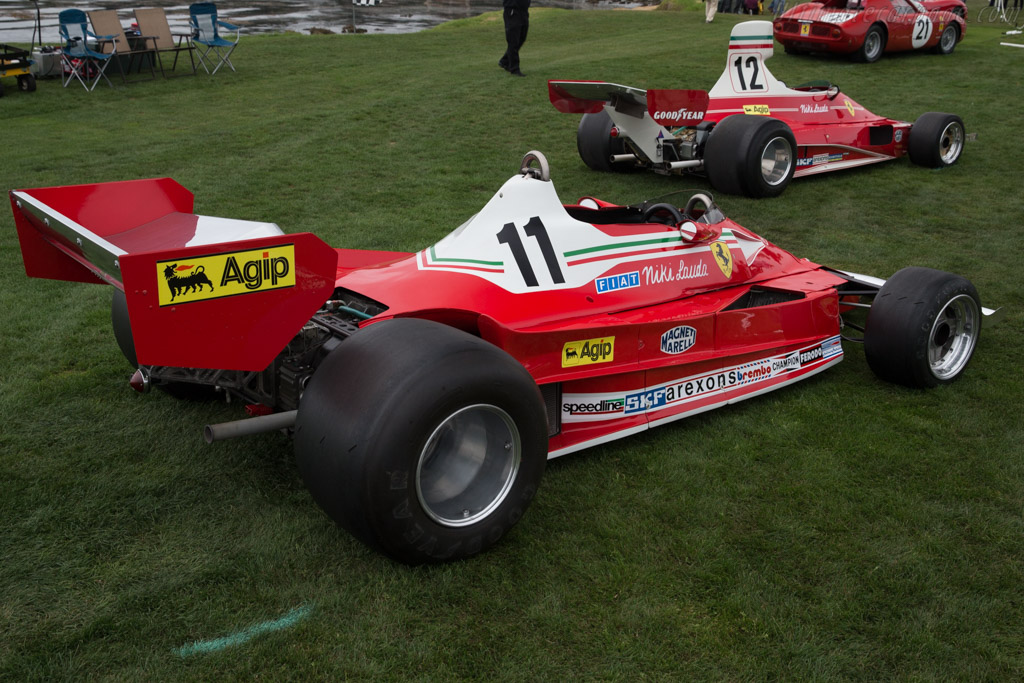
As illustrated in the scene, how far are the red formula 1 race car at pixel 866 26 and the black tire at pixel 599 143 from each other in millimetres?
7940

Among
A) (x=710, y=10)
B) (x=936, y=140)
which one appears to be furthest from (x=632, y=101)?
(x=710, y=10)

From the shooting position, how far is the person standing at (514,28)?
14078mm

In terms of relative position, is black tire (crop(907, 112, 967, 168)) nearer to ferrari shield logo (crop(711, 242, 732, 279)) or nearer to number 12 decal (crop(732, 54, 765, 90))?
number 12 decal (crop(732, 54, 765, 90))

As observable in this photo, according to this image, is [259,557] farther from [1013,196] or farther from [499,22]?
[499,22]

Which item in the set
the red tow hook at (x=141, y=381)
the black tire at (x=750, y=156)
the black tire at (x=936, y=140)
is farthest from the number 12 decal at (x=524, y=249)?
the black tire at (x=936, y=140)

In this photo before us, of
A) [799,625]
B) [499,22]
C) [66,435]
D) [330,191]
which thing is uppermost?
[499,22]

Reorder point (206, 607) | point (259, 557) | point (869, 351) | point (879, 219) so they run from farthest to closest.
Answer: point (879, 219) < point (869, 351) < point (259, 557) < point (206, 607)

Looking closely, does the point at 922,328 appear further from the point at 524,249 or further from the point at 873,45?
the point at 873,45

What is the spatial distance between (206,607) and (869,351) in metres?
3.97

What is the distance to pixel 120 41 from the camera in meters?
14.1

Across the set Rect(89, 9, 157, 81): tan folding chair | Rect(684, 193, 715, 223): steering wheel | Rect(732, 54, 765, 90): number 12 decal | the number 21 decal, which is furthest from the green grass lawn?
the number 21 decal

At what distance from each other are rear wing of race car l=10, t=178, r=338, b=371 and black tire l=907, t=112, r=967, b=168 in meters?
9.03

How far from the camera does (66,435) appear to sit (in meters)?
4.36

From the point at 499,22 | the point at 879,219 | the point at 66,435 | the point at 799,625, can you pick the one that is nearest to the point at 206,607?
the point at 66,435
